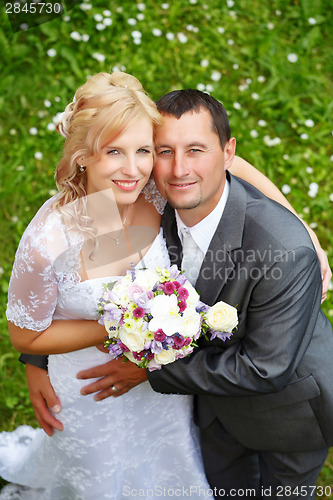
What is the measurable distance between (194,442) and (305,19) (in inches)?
193

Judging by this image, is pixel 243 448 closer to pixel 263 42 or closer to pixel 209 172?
pixel 209 172

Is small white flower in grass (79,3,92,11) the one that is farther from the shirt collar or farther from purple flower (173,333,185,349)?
purple flower (173,333,185,349)

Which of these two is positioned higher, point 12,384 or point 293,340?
point 293,340

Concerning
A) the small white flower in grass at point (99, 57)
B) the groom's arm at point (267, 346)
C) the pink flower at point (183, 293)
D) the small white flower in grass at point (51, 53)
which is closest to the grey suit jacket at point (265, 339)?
the groom's arm at point (267, 346)

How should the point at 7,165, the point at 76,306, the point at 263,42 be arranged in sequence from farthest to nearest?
the point at 263,42, the point at 7,165, the point at 76,306

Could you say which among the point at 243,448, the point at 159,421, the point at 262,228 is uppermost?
the point at 262,228

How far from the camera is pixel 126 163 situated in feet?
10.1

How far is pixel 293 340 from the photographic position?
9.81 feet

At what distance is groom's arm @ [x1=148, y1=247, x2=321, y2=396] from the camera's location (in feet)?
9.71

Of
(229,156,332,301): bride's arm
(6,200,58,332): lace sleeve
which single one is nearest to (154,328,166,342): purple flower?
(6,200,58,332): lace sleeve

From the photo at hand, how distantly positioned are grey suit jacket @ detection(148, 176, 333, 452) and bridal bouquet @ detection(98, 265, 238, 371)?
24 cm

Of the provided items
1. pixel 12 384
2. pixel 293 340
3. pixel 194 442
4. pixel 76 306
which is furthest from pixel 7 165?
pixel 293 340

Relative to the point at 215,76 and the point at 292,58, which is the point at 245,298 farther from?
the point at 292,58

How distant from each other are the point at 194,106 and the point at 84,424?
6.80 ft
